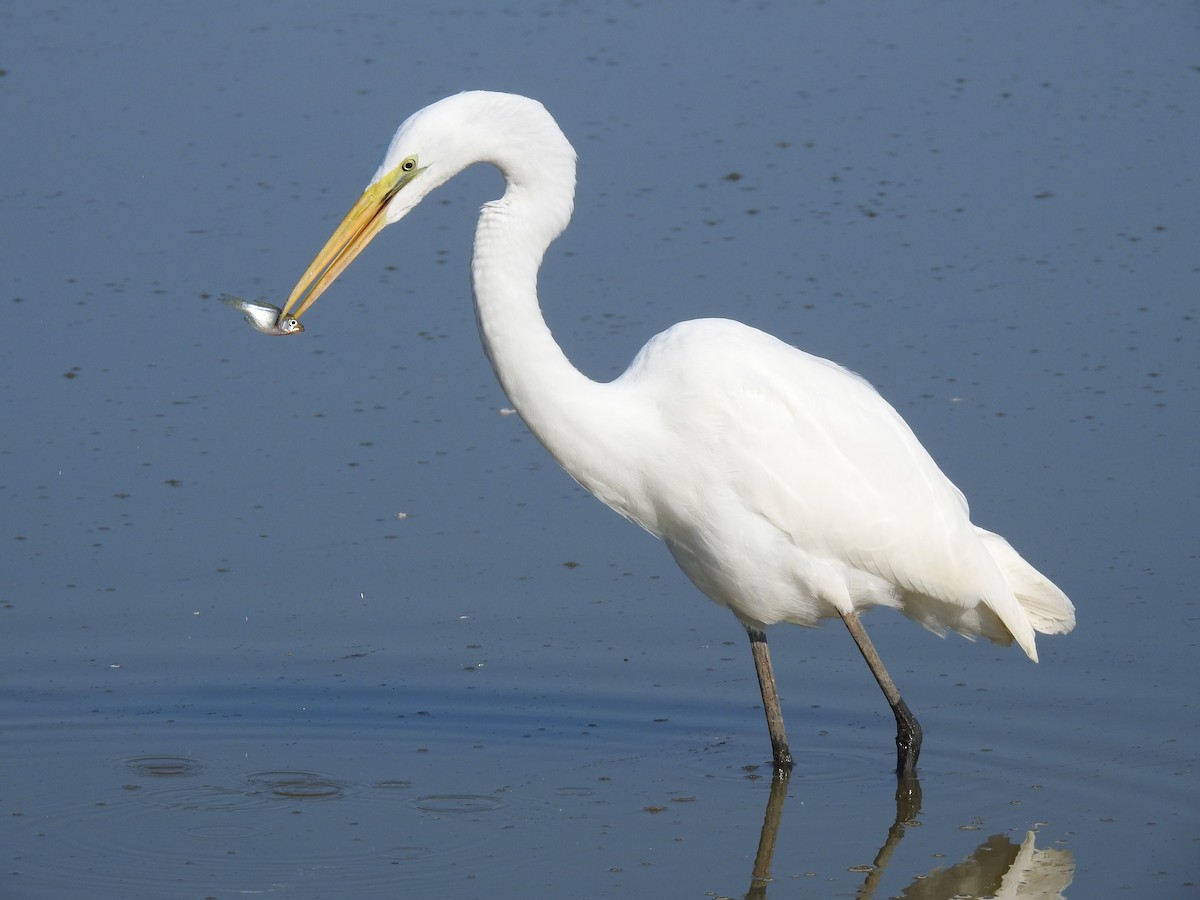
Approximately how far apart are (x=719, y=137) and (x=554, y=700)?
5365 mm

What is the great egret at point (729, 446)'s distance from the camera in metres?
5.33

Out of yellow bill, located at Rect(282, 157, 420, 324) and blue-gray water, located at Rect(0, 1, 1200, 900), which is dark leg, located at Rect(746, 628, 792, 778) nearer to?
blue-gray water, located at Rect(0, 1, 1200, 900)

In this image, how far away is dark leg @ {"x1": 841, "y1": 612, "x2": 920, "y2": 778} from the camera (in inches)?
236

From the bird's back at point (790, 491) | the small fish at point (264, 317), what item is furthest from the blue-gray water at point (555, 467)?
the small fish at point (264, 317)

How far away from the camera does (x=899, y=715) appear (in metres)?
6.08

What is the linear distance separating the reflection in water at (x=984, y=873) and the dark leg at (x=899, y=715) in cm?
27

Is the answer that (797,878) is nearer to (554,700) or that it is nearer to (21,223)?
(554,700)

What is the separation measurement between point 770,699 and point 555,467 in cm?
222

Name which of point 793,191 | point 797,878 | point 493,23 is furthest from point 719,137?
point 797,878

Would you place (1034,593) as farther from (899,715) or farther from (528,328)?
(528,328)

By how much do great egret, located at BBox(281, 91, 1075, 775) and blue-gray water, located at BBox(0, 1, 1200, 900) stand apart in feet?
1.82

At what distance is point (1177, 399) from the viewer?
8344 millimetres

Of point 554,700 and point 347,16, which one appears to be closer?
point 554,700

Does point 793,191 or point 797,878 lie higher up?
point 793,191
